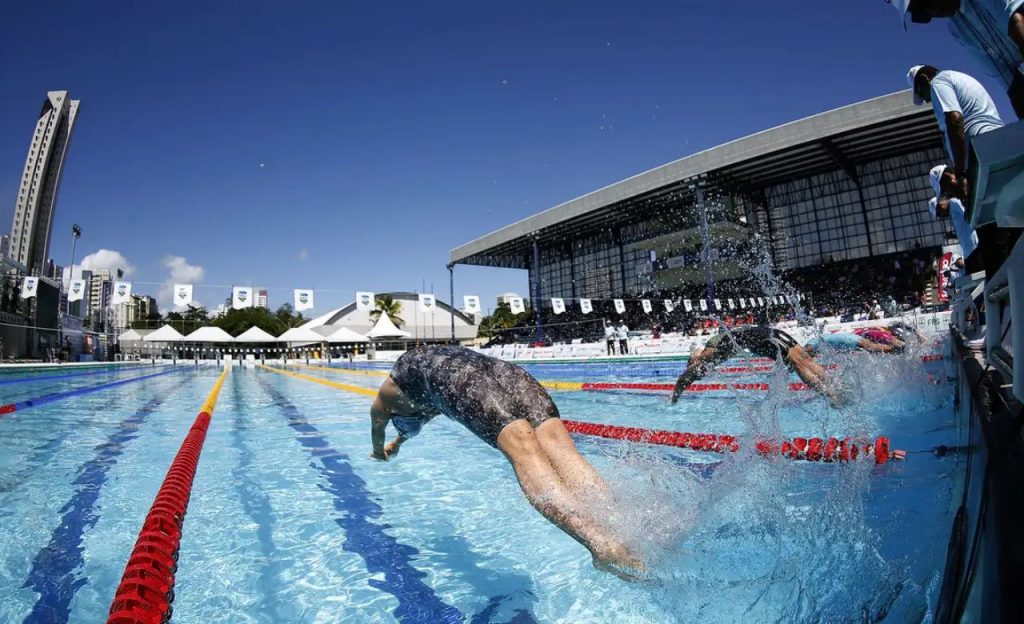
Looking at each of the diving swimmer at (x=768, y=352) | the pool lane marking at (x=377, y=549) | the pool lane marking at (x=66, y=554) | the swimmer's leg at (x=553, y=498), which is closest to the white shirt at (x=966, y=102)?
the diving swimmer at (x=768, y=352)

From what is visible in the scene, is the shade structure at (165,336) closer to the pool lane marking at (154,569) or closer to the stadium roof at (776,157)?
the stadium roof at (776,157)

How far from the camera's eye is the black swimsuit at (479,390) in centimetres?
191

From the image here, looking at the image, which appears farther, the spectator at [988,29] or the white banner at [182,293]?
the white banner at [182,293]

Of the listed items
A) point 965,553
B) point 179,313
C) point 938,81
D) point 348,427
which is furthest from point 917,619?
point 179,313

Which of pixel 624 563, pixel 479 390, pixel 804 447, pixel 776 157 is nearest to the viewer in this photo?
pixel 624 563

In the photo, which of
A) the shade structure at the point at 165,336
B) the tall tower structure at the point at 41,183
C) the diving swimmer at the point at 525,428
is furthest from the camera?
the tall tower structure at the point at 41,183

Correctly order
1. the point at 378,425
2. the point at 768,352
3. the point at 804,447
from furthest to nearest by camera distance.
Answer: the point at 768,352, the point at 804,447, the point at 378,425

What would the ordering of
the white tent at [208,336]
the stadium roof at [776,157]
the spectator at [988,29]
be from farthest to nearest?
the white tent at [208,336], the stadium roof at [776,157], the spectator at [988,29]

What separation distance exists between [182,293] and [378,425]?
19.8 m

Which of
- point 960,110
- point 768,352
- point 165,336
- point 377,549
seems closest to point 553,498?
point 377,549

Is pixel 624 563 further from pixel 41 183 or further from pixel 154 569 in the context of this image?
pixel 41 183

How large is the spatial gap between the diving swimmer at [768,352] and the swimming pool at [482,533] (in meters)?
0.38

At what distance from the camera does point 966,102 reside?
9.21 feet

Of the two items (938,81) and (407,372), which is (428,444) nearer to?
(407,372)
